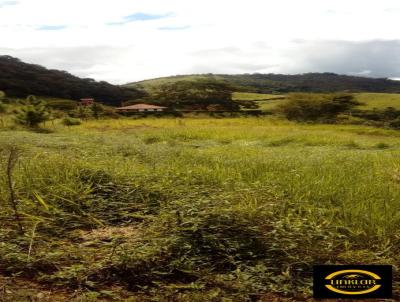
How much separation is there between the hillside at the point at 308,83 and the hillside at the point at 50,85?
2094 inches

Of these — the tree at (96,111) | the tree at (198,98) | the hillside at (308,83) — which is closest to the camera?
the tree at (96,111)

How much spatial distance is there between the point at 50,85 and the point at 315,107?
50.5m

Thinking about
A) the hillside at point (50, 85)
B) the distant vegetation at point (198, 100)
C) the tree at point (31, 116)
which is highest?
the hillside at point (50, 85)

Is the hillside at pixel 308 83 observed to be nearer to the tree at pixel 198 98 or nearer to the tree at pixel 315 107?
the tree at pixel 198 98

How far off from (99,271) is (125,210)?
1.70 metres

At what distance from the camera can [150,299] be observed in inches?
127

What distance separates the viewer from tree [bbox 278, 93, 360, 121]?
5594 centimetres

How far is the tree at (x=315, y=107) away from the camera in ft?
Answer: 184

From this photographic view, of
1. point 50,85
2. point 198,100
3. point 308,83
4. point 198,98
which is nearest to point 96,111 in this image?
point 198,100

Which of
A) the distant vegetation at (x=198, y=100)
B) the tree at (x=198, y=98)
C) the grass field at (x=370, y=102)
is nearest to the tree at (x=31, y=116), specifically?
the distant vegetation at (x=198, y=100)

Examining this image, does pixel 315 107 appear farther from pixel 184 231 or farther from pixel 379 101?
pixel 184 231

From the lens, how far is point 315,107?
56688 millimetres

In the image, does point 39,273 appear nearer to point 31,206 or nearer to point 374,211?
point 31,206

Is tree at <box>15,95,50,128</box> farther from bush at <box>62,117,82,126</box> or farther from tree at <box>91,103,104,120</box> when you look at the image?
tree at <box>91,103,104,120</box>
